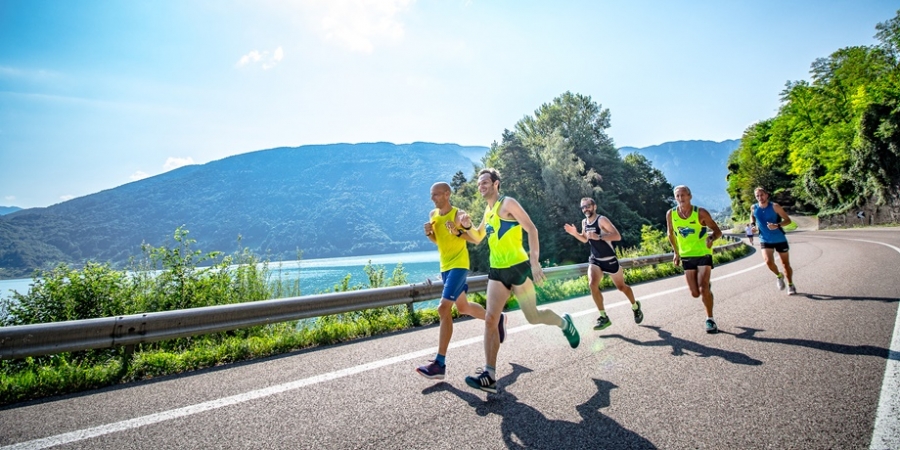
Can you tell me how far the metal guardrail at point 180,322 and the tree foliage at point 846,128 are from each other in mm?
44822

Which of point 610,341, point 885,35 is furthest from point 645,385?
point 885,35

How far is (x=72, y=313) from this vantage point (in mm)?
5277

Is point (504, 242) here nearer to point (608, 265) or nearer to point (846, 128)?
point (608, 265)

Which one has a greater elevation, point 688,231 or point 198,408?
point 688,231

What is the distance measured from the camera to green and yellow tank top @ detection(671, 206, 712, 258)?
5.86 m

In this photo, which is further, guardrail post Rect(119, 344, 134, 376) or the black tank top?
the black tank top

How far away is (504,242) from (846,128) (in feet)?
167

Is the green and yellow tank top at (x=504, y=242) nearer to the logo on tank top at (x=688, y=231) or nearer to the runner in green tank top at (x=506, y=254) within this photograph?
the runner in green tank top at (x=506, y=254)

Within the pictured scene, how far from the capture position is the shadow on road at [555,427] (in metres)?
2.44

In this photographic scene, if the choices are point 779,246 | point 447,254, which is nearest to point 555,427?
point 447,254

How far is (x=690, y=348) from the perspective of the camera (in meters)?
4.57

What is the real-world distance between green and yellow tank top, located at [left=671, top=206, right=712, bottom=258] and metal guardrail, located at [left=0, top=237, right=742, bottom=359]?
3.93 m

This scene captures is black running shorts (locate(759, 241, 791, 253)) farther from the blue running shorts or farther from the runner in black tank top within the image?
the blue running shorts

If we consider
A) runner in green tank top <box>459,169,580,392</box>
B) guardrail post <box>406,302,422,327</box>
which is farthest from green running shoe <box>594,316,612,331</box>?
guardrail post <box>406,302,422,327</box>
